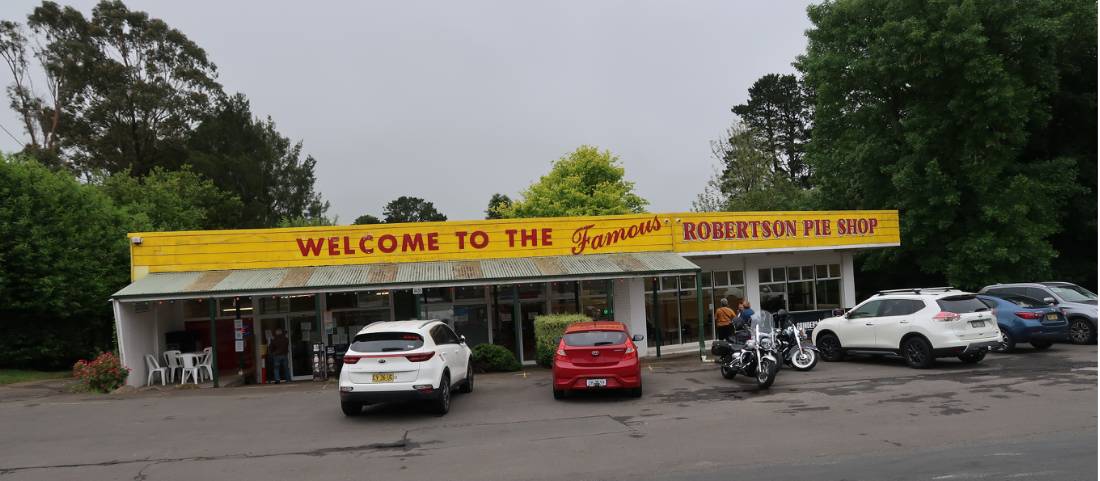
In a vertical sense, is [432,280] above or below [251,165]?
below

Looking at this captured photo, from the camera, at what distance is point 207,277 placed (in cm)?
1831

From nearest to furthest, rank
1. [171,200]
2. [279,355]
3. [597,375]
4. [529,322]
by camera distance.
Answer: [597,375], [279,355], [529,322], [171,200]

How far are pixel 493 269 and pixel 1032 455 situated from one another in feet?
43.2

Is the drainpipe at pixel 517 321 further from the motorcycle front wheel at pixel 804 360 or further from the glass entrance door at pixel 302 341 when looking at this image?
the motorcycle front wheel at pixel 804 360

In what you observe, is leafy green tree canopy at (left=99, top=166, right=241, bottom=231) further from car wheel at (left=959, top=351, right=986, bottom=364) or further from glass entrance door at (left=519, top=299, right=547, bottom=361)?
car wheel at (left=959, top=351, right=986, bottom=364)

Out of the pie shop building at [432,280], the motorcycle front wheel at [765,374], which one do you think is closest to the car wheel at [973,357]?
the motorcycle front wheel at [765,374]

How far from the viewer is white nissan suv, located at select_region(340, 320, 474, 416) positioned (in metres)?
11.4

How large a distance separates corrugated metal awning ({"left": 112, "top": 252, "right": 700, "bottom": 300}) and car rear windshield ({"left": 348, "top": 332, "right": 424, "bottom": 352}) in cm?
571

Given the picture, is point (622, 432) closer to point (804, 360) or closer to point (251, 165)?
point (804, 360)

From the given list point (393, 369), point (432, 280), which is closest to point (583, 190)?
point (432, 280)

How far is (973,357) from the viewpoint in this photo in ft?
51.1

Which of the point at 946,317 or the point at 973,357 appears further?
the point at 973,357

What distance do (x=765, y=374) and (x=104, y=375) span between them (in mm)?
14815

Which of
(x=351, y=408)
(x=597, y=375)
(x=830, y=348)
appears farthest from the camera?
(x=830, y=348)
